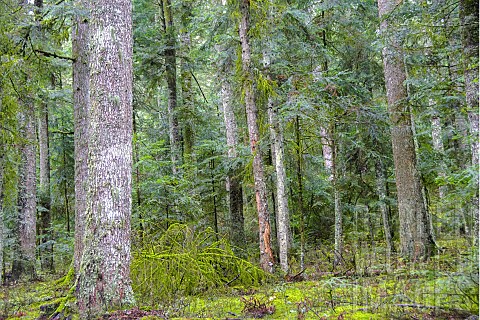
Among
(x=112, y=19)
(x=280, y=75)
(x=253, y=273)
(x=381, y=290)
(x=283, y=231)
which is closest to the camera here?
(x=381, y=290)

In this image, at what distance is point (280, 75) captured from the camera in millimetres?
9547

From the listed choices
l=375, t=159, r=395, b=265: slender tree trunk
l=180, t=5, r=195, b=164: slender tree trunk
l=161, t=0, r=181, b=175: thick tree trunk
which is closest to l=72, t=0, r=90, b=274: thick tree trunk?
l=161, t=0, r=181, b=175: thick tree trunk

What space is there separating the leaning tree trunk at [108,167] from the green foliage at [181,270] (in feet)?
3.13

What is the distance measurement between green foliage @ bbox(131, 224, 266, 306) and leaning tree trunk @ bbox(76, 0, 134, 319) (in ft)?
3.13

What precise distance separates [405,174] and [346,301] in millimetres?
4795

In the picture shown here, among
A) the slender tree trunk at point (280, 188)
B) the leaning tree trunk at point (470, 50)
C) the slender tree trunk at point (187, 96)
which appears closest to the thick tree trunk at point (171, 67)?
the slender tree trunk at point (187, 96)

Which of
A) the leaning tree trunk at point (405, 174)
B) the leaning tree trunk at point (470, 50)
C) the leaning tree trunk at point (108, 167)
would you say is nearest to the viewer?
the leaning tree trunk at point (470, 50)

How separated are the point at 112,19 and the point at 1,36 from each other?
14.6ft

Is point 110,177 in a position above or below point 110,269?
above

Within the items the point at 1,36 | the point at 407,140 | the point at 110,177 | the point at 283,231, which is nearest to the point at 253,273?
the point at 283,231

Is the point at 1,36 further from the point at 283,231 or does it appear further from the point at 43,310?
the point at 283,231

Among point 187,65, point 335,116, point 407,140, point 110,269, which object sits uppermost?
point 187,65

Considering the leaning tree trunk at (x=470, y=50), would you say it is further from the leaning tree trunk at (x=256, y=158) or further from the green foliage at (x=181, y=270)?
the green foliage at (x=181, y=270)

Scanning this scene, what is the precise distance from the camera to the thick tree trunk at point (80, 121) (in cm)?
933
